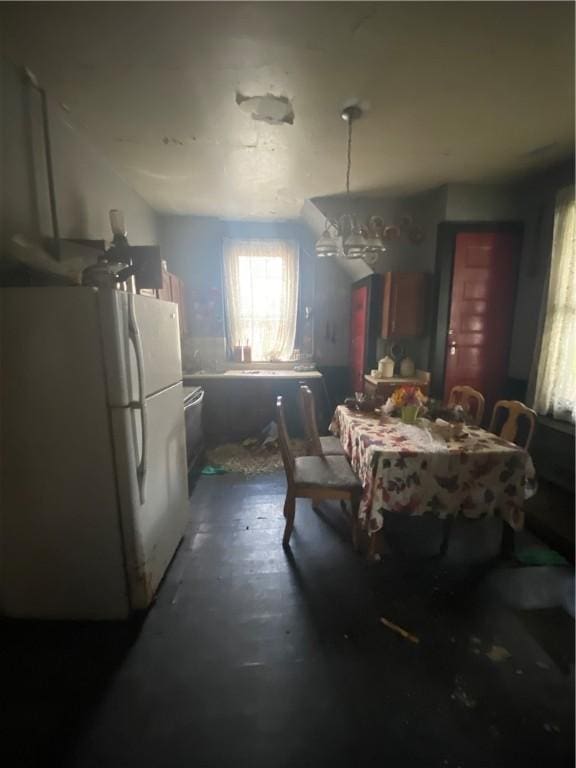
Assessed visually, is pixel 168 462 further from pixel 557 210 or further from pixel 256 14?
pixel 557 210

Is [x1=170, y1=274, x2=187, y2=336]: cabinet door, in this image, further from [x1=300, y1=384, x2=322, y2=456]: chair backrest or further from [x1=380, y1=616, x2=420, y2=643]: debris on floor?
[x1=380, y1=616, x2=420, y2=643]: debris on floor

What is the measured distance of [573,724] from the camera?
1.07m

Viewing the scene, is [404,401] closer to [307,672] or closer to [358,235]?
[358,235]

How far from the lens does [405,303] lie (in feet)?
9.90

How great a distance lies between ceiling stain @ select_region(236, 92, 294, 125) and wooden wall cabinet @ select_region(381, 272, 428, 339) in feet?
5.25

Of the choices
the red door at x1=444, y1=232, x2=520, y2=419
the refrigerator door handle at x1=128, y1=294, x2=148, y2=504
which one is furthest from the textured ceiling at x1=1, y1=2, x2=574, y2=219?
the refrigerator door handle at x1=128, y1=294, x2=148, y2=504

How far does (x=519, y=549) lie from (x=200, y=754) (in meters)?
1.89

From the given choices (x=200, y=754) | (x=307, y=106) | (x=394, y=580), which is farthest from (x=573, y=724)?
(x=307, y=106)

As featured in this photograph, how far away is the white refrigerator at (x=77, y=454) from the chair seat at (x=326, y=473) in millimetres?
846

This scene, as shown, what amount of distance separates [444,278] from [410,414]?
1.59 m

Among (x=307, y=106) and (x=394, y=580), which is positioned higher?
(x=307, y=106)

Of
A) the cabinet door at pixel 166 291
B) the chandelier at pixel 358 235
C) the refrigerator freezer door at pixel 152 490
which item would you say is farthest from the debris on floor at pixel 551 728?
the cabinet door at pixel 166 291

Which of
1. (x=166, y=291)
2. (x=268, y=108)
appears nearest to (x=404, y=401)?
(x=268, y=108)

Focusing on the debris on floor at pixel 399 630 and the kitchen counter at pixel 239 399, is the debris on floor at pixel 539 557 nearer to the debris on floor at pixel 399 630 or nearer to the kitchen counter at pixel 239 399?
the debris on floor at pixel 399 630
